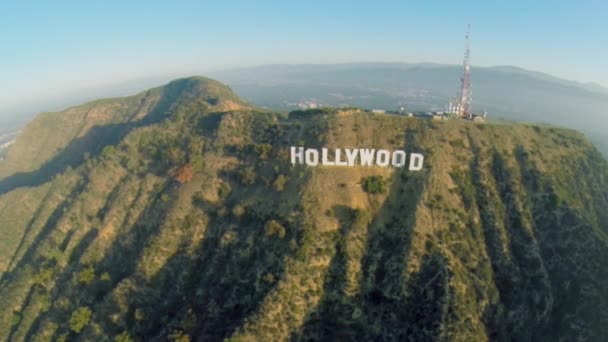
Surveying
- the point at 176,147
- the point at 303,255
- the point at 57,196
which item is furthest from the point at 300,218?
the point at 57,196

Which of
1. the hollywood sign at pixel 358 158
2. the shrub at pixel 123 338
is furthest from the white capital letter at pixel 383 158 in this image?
the shrub at pixel 123 338

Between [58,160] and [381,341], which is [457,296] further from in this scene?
[58,160]

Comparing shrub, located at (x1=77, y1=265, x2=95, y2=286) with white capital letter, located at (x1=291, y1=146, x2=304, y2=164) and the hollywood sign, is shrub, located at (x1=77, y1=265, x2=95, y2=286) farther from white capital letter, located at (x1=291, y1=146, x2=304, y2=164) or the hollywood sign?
white capital letter, located at (x1=291, y1=146, x2=304, y2=164)

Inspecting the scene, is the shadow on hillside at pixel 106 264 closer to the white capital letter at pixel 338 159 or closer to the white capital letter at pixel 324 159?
the white capital letter at pixel 324 159

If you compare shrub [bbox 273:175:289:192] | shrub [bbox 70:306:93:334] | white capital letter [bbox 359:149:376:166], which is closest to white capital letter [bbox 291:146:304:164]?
shrub [bbox 273:175:289:192]

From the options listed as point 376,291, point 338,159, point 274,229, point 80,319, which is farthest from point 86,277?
point 376,291

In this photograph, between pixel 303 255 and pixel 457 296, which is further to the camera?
pixel 303 255

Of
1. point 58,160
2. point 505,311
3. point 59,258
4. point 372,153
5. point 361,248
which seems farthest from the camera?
point 58,160
